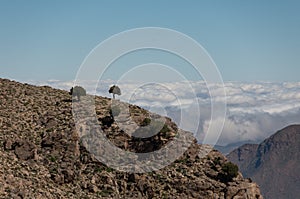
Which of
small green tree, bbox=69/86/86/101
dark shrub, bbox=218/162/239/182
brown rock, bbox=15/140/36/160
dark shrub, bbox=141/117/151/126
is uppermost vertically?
small green tree, bbox=69/86/86/101

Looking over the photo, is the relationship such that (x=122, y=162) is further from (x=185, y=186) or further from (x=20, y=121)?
(x=20, y=121)

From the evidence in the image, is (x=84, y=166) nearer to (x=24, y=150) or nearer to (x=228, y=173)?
(x=24, y=150)

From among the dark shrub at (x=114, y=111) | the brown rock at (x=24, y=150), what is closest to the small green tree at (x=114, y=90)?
the dark shrub at (x=114, y=111)

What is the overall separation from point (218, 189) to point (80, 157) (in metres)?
33.6

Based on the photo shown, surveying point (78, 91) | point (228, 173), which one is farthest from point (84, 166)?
point (228, 173)

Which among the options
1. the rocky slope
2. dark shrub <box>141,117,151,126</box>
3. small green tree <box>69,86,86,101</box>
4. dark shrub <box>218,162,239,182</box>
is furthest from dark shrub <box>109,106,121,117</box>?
dark shrub <box>218,162,239,182</box>

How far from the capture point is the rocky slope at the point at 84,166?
10988cm

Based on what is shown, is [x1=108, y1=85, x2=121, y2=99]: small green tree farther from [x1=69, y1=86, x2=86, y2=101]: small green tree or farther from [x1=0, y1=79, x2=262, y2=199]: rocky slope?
[x1=0, y1=79, x2=262, y2=199]: rocky slope

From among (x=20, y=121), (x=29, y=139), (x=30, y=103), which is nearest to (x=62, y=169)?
(x=29, y=139)

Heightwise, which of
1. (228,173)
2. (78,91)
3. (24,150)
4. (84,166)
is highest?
(78,91)

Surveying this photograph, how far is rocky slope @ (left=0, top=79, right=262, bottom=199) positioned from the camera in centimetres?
10988

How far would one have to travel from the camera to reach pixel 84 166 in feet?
387

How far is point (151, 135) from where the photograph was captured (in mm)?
125188

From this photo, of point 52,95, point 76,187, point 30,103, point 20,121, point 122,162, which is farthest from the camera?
point 52,95
